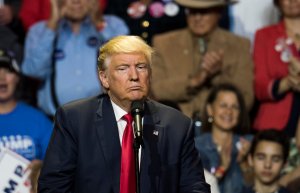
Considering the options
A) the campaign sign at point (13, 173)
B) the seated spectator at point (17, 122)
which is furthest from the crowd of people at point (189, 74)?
the campaign sign at point (13, 173)

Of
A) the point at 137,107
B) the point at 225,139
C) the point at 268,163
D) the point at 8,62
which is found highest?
the point at 137,107

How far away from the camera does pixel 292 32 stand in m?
5.63

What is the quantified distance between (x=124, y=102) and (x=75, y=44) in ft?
8.00

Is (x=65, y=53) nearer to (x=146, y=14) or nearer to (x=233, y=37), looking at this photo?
(x=146, y=14)

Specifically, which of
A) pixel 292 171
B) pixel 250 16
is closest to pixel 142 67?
pixel 292 171

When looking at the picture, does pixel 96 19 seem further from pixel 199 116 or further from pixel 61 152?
pixel 61 152

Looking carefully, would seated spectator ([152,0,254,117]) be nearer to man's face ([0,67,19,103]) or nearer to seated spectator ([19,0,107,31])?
seated spectator ([19,0,107,31])

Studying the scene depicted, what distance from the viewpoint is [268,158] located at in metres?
5.09

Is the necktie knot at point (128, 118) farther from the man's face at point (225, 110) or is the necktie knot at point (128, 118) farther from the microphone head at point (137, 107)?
the man's face at point (225, 110)

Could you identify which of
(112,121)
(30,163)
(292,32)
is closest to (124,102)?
(112,121)

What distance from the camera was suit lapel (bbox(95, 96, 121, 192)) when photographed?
297 centimetres

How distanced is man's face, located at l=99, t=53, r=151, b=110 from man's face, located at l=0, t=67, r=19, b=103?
216 cm

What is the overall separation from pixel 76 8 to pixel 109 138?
2.48 metres

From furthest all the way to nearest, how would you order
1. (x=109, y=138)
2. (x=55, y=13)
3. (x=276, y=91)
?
(x=276, y=91) < (x=55, y=13) < (x=109, y=138)
